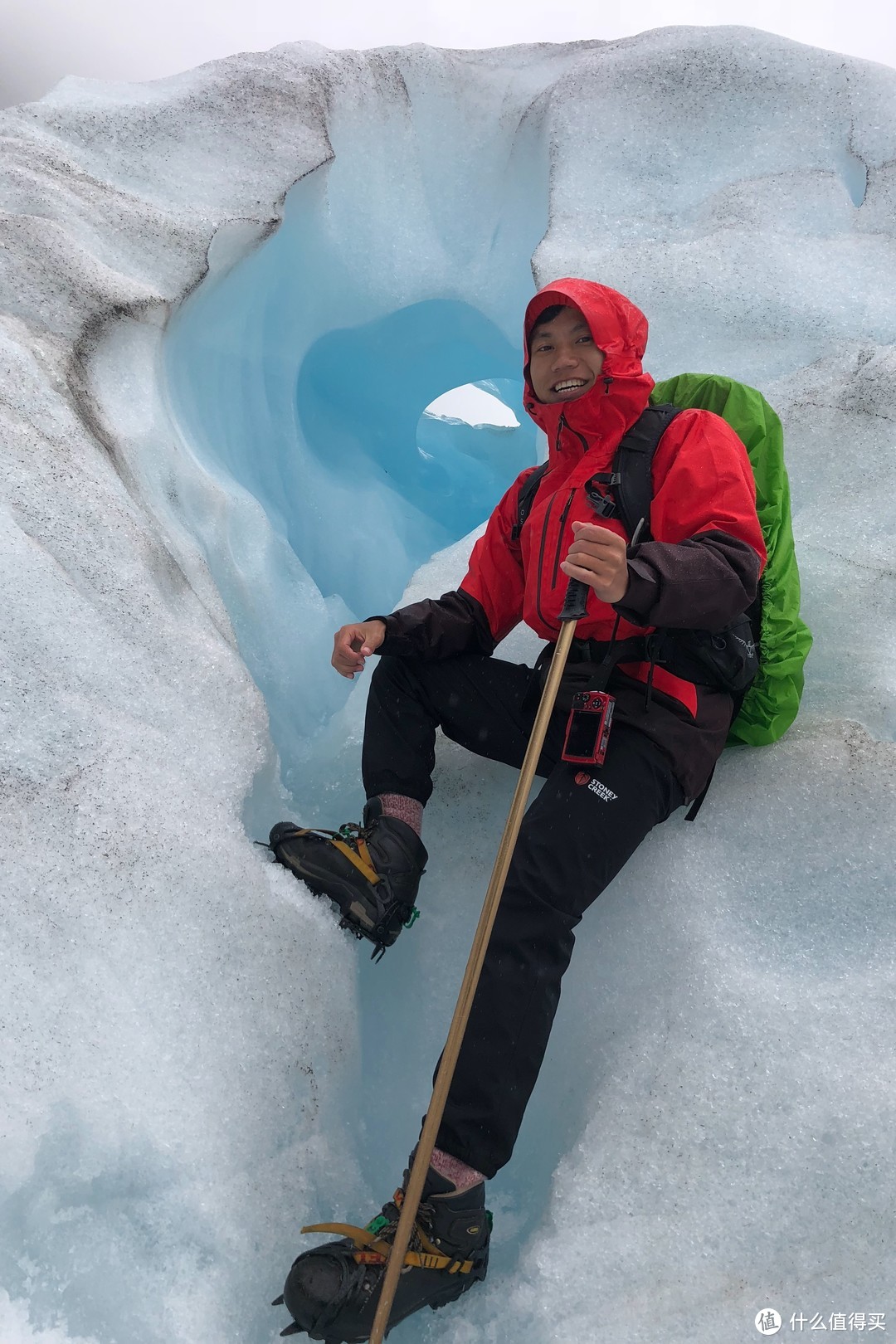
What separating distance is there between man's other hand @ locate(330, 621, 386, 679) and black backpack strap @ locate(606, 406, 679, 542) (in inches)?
19.9

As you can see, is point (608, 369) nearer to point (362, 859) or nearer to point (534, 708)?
point (534, 708)

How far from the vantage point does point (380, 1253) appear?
1192mm

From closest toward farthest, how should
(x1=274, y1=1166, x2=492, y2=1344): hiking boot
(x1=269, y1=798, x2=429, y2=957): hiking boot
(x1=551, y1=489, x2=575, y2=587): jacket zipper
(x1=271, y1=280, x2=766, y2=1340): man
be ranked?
(x1=274, y1=1166, x2=492, y2=1344): hiking boot
(x1=271, y1=280, x2=766, y2=1340): man
(x1=269, y1=798, x2=429, y2=957): hiking boot
(x1=551, y1=489, x2=575, y2=587): jacket zipper

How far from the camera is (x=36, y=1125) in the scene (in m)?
1.14

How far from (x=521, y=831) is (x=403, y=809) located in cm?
29

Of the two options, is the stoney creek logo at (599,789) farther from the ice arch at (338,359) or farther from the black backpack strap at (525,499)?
the ice arch at (338,359)

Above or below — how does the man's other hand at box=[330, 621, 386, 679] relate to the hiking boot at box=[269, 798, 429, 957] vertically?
above

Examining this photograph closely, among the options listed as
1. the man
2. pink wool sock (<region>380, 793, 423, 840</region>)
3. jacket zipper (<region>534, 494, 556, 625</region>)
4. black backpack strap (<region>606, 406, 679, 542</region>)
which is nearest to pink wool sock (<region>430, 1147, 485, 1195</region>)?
the man

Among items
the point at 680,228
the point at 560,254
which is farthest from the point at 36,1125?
the point at 680,228

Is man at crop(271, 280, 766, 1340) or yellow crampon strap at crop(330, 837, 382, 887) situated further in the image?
yellow crampon strap at crop(330, 837, 382, 887)

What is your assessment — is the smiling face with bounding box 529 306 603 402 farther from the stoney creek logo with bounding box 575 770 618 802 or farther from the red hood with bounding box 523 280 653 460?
the stoney creek logo with bounding box 575 770 618 802

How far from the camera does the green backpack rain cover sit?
1.68 meters

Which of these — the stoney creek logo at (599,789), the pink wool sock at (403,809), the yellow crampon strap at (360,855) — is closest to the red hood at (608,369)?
the stoney creek logo at (599,789)

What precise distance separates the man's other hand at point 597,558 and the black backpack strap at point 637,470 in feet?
0.93
